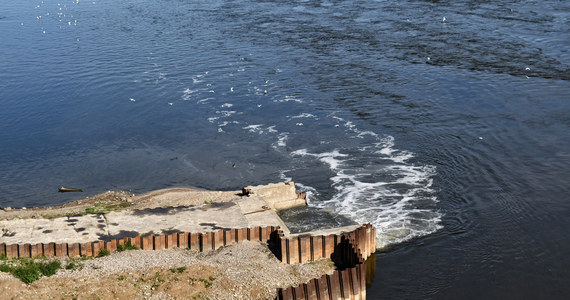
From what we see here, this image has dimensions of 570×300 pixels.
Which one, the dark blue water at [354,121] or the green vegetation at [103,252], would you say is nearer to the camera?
the green vegetation at [103,252]

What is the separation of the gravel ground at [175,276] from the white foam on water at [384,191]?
26.8 ft

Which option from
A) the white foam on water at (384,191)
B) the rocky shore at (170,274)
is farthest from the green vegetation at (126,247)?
→ the white foam on water at (384,191)

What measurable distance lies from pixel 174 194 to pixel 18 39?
176ft

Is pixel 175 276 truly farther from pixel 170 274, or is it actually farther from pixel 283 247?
pixel 283 247

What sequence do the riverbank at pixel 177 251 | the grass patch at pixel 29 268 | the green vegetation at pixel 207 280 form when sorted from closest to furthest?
the riverbank at pixel 177 251 → the green vegetation at pixel 207 280 → the grass patch at pixel 29 268

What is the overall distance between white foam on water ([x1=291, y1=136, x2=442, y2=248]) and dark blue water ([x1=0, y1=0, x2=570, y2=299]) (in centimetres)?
15

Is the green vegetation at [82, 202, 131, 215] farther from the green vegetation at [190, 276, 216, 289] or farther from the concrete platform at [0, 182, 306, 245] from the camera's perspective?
the green vegetation at [190, 276, 216, 289]

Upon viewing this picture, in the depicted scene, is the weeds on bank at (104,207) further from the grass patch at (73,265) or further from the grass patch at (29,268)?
the grass patch at (29,268)

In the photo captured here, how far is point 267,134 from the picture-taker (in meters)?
51.1

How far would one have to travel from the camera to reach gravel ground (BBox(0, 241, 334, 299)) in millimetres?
26250

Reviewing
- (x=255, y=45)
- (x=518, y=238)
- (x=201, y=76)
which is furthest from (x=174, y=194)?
(x=255, y=45)

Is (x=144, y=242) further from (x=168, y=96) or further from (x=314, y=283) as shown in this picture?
(x=168, y=96)

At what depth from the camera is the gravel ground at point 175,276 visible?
86.1 feet

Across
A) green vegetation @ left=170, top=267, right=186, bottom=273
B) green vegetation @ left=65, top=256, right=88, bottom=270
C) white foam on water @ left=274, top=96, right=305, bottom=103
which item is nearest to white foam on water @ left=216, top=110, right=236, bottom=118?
white foam on water @ left=274, top=96, right=305, bottom=103
